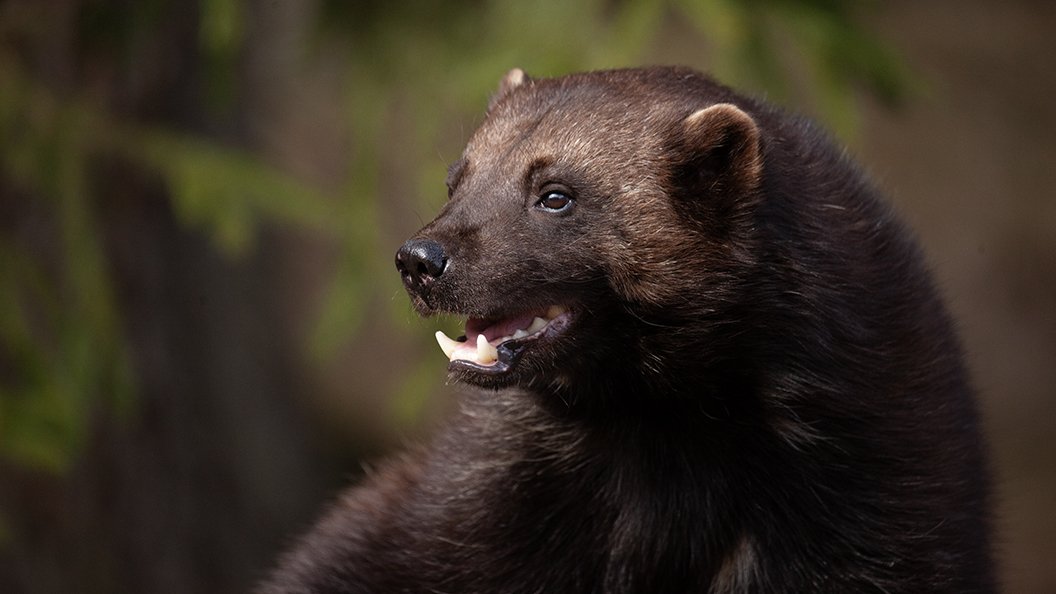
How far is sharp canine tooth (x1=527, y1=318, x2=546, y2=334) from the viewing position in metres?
4.18

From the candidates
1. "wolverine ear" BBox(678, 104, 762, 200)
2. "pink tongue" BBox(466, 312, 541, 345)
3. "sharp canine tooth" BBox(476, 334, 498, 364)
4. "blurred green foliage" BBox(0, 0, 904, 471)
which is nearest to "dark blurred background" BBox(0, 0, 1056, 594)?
"blurred green foliage" BBox(0, 0, 904, 471)

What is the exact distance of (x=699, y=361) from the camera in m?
4.22

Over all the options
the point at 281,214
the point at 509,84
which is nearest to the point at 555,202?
the point at 509,84

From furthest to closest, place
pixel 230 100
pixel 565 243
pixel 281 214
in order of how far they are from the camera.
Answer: pixel 281 214
pixel 230 100
pixel 565 243

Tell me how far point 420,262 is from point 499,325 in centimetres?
36

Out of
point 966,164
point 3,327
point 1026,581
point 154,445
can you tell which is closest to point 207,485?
point 154,445

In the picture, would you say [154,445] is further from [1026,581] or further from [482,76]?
[1026,581]

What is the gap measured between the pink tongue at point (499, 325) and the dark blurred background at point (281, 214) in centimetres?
42

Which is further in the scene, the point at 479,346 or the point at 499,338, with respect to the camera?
the point at 499,338

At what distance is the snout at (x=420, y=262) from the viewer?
3.94 metres

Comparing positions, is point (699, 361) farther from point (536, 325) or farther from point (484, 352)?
point (484, 352)

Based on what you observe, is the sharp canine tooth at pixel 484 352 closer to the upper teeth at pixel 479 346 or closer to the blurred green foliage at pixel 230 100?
the upper teeth at pixel 479 346

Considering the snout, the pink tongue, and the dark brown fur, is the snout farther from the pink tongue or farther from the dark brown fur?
the pink tongue

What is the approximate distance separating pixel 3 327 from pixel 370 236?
184cm
